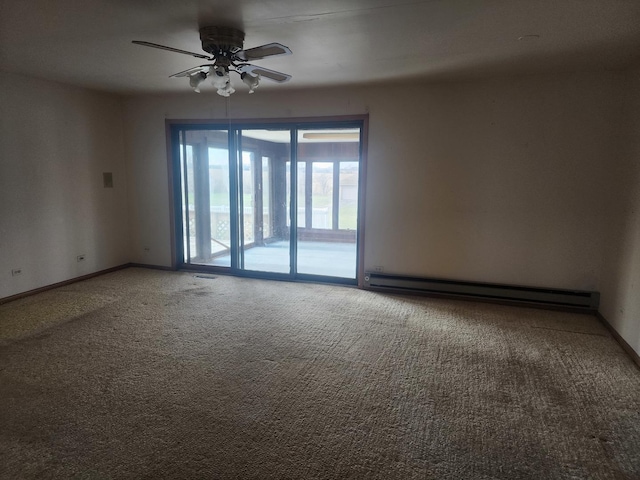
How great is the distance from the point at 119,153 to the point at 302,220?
10.1ft

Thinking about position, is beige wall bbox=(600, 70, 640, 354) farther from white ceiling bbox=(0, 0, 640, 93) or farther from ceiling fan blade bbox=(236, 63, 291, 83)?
ceiling fan blade bbox=(236, 63, 291, 83)

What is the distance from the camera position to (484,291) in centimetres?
458

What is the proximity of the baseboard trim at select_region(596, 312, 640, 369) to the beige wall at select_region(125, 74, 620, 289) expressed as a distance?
0.44 m

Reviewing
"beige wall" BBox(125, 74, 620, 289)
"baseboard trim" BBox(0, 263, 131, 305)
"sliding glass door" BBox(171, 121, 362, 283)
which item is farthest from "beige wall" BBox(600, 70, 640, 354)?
"baseboard trim" BBox(0, 263, 131, 305)

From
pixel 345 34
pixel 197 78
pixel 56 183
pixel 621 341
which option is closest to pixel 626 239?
pixel 621 341

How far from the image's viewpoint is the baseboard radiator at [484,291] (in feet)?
13.9

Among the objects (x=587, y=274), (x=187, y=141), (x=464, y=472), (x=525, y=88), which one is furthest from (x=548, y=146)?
(x=187, y=141)

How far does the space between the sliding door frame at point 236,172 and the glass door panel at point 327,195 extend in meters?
0.14

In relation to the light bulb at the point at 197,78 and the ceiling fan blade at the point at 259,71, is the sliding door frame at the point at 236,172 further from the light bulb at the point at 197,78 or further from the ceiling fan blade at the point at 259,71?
the light bulb at the point at 197,78

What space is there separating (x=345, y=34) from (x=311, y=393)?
2784 millimetres

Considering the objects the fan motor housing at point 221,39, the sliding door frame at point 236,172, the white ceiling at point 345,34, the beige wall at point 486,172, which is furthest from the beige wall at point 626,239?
the fan motor housing at point 221,39

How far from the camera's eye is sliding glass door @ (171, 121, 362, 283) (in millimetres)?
5484

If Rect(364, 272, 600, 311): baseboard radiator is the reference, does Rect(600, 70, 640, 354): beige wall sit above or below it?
above

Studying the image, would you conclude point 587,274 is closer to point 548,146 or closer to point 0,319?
point 548,146
